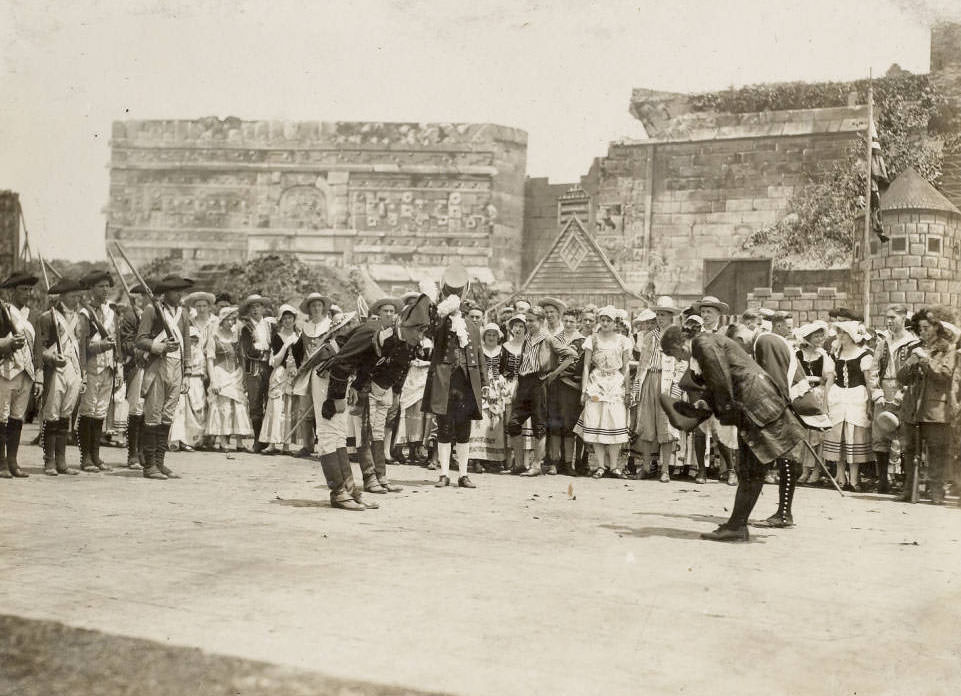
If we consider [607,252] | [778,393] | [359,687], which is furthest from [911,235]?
[359,687]

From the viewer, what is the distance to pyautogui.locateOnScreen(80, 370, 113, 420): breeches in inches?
415

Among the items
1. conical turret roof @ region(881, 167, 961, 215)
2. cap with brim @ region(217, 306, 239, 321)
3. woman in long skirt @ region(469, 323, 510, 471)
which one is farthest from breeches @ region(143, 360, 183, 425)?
conical turret roof @ region(881, 167, 961, 215)

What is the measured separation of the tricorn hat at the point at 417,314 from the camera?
8530 millimetres

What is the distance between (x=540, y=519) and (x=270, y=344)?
6.43m

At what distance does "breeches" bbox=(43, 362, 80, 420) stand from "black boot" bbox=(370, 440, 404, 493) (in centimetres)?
293

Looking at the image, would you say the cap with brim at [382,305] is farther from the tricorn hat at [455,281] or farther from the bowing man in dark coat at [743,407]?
the bowing man in dark coat at [743,407]

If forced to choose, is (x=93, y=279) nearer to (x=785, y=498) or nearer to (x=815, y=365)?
(x=785, y=498)

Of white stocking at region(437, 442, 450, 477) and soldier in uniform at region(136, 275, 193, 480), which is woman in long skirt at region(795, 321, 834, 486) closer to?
white stocking at region(437, 442, 450, 477)

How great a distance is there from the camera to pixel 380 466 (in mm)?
9805

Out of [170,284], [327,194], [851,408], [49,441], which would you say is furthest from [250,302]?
[327,194]

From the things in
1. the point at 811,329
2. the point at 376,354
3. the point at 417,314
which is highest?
the point at 811,329

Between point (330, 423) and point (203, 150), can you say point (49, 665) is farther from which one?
point (203, 150)

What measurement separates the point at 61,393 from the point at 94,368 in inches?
20.1

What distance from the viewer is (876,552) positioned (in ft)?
23.7
